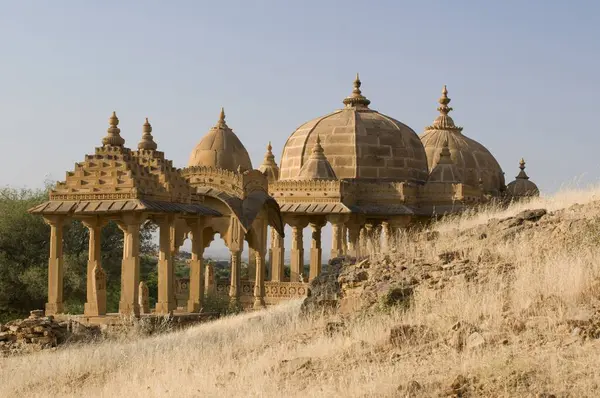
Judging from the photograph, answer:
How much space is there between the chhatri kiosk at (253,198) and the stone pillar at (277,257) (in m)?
0.05

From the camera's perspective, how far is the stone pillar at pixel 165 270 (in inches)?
914

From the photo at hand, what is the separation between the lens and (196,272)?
25391mm

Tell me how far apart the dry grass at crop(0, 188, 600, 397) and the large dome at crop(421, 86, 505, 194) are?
81.9 feet

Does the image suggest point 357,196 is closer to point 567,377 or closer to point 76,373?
point 76,373

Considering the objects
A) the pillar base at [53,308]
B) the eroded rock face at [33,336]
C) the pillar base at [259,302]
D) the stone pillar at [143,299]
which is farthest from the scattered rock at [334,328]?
the pillar base at [259,302]

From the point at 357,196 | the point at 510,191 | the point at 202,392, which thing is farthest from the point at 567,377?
the point at 510,191

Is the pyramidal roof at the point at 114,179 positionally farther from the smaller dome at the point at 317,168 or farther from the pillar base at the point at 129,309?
the smaller dome at the point at 317,168

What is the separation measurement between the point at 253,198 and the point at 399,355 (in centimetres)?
1813

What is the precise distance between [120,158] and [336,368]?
1373cm

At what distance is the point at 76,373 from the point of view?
13.6 meters

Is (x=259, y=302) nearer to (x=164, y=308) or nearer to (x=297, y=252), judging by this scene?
(x=164, y=308)

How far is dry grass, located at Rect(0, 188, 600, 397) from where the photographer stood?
362 inches

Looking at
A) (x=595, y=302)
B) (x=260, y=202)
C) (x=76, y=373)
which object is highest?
(x=260, y=202)

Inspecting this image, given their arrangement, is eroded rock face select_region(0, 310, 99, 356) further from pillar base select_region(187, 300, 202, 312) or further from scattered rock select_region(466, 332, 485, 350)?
scattered rock select_region(466, 332, 485, 350)
